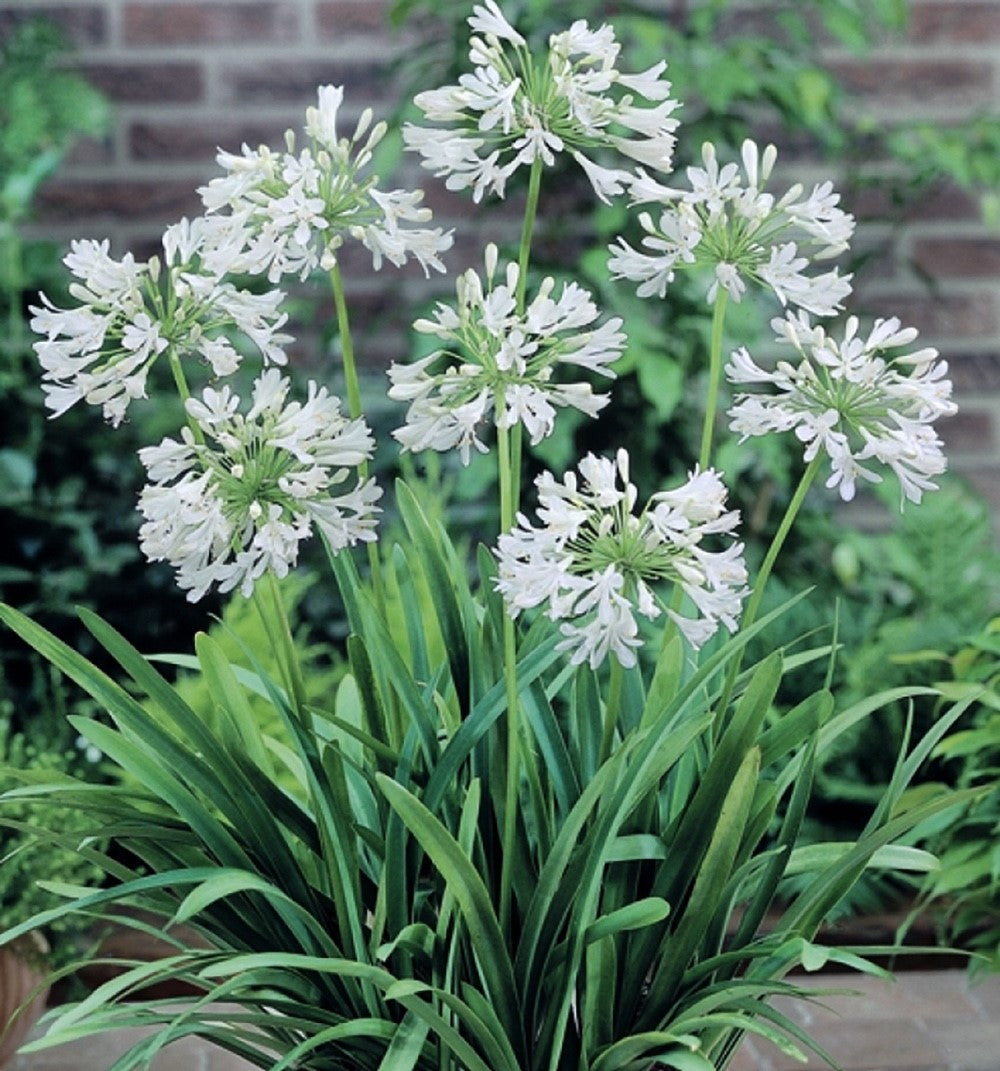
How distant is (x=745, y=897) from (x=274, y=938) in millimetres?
271

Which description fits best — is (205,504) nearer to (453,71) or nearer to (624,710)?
(624,710)

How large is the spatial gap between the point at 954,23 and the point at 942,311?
412 millimetres

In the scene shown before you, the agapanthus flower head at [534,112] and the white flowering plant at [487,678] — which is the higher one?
the agapanthus flower head at [534,112]

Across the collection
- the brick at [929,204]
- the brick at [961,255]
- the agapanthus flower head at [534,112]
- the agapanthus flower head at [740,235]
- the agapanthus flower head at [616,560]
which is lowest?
the agapanthus flower head at [616,560]

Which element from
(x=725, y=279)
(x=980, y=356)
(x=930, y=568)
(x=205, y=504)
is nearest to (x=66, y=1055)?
(x=205, y=504)

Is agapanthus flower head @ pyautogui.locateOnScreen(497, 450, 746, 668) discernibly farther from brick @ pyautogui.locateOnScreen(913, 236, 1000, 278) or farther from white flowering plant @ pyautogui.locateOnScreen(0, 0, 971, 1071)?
brick @ pyautogui.locateOnScreen(913, 236, 1000, 278)

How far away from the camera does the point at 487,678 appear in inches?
37.4

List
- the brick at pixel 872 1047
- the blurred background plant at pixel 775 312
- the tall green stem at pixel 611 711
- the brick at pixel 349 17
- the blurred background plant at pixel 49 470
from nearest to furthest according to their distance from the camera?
the tall green stem at pixel 611 711 < the brick at pixel 872 1047 < the blurred background plant at pixel 775 312 < the blurred background plant at pixel 49 470 < the brick at pixel 349 17

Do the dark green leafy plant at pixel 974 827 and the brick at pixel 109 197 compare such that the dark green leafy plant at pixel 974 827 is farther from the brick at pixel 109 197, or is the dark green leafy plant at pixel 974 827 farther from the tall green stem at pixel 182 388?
the brick at pixel 109 197

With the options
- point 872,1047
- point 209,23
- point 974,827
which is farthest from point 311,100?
point 872,1047

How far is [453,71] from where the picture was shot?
2.20 metres

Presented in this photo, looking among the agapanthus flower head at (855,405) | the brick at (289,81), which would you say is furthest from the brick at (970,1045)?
the brick at (289,81)

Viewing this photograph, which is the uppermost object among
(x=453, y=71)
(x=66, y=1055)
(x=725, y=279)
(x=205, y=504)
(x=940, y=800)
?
(x=453, y=71)

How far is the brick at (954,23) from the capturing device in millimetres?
2473
